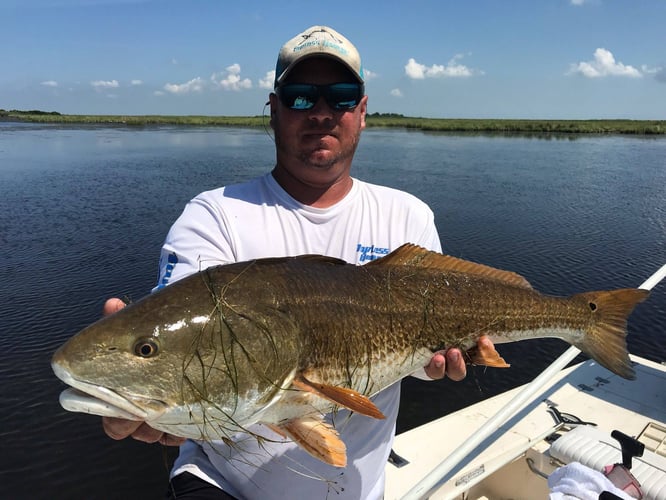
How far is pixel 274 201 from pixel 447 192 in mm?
23705

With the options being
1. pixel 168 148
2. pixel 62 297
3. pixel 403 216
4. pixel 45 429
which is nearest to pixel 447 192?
pixel 62 297

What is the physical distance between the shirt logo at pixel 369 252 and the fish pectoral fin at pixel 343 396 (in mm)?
1099

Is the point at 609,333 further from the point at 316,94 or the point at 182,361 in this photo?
the point at 182,361

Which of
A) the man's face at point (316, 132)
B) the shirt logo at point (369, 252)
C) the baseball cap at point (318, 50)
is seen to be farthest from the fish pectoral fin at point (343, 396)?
the baseball cap at point (318, 50)

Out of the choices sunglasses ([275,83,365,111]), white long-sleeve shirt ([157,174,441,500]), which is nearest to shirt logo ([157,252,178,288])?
white long-sleeve shirt ([157,174,441,500])

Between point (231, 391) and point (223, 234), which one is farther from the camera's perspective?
point (223, 234)

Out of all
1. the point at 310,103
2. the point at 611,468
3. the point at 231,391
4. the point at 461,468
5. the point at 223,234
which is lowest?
the point at 461,468

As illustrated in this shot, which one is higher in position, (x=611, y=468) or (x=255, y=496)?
(x=255, y=496)

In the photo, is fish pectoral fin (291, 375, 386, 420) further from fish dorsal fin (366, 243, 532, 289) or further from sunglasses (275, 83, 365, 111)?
sunglasses (275, 83, 365, 111)

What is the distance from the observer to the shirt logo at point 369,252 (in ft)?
10.6

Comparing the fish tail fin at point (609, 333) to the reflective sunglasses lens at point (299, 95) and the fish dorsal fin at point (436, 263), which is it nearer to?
the fish dorsal fin at point (436, 263)

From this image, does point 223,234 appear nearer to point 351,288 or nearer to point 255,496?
point 351,288

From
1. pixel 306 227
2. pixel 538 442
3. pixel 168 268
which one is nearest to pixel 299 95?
pixel 306 227

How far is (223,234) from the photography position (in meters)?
2.97
